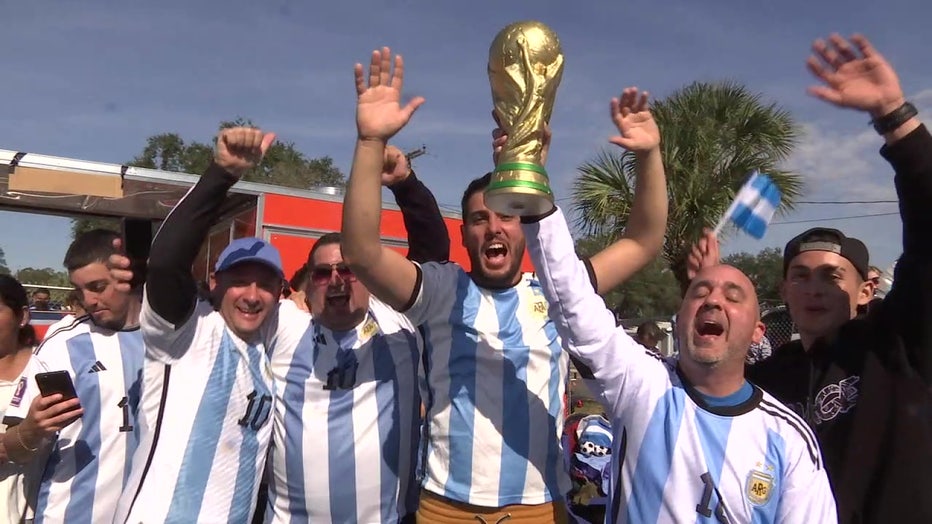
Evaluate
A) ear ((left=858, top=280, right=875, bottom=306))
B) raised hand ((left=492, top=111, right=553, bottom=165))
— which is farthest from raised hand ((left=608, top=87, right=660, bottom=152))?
ear ((left=858, top=280, right=875, bottom=306))

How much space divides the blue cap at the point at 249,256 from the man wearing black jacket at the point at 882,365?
194 cm

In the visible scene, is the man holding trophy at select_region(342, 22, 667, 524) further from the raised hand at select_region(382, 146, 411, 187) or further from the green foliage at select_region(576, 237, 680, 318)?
the green foliage at select_region(576, 237, 680, 318)

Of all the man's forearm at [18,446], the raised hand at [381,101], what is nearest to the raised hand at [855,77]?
the raised hand at [381,101]

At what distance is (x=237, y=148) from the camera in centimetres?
244

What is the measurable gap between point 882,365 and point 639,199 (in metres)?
0.98

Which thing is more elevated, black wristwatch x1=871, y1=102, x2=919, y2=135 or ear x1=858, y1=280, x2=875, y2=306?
black wristwatch x1=871, y1=102, x2=919, y2=135

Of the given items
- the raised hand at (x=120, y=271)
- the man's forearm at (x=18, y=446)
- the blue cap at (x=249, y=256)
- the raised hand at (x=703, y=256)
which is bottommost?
the man's forearm at (x=18, y=446)

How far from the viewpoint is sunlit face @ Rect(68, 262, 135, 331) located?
2904 mm

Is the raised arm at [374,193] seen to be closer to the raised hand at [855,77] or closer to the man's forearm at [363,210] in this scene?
the man's forearm at [363,210]

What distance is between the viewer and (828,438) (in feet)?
7.91

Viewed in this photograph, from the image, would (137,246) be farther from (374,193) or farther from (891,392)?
(891,392)

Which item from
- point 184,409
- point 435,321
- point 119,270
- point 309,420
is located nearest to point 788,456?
point 435,321

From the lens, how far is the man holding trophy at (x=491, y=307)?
2268 mm

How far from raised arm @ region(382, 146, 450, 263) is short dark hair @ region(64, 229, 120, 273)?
1.20 metres
